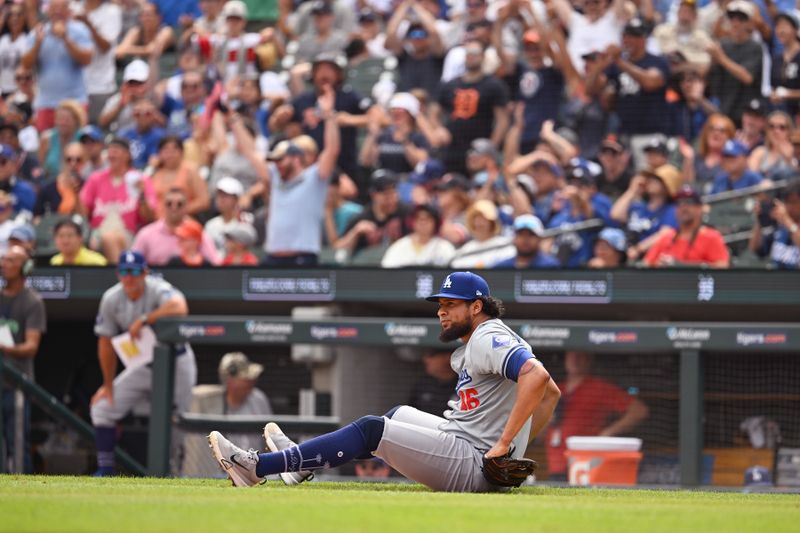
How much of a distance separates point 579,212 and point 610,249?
83 cm

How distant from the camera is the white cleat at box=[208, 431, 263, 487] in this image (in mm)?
7520

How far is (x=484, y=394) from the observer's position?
749 centimetres

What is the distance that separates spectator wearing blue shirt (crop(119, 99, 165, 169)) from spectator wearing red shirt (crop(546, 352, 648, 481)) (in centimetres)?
642

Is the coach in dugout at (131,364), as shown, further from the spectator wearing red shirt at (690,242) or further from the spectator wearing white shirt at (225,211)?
the spectator wearing red shirt at (690,242)

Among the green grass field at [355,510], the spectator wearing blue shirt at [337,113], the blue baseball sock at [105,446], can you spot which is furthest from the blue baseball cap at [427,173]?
the green grass field at [355,510]

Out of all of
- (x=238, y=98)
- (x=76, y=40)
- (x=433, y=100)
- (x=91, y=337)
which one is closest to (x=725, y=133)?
(x=433, y=100)

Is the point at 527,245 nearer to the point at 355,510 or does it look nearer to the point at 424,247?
the point at 424,247

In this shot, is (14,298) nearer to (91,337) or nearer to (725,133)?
(91,337)

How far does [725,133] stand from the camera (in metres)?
13.8

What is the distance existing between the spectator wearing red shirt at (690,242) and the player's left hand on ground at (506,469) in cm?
515

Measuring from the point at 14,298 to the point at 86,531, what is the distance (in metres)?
7.53

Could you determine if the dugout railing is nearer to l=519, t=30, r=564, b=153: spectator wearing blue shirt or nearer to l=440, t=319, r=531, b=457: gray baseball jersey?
l=440, t=319, r=531, b=457: gray baseball jersey

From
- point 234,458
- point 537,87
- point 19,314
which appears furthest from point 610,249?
point 234,458

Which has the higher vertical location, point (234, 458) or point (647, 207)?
point (647, 207)
